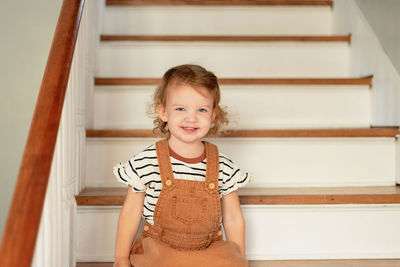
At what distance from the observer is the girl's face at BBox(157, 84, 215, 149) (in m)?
1.29

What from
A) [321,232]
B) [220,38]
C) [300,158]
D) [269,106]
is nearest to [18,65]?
[220,38]

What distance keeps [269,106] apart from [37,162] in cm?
126

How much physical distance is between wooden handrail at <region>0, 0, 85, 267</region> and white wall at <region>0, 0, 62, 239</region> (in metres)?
1.35

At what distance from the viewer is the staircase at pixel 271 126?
4.96 ft

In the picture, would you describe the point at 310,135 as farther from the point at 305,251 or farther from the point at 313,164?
the point at 305,251

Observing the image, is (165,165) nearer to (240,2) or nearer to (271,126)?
(271,126)

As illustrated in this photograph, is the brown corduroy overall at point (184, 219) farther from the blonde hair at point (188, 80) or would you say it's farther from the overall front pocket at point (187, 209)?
the blonde hair at point (188, 80)

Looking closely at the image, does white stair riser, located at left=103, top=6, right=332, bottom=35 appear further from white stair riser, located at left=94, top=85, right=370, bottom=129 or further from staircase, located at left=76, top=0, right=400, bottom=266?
white stair riser, located at left=94, top=85, right=370, bottom=129

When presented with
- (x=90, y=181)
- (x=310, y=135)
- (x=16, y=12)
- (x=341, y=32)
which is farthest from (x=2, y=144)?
(x=341, y=32)

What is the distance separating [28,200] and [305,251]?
1.02m

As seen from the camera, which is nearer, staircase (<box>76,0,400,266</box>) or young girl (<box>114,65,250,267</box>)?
young girl (<box>114,65,250,267</box>)

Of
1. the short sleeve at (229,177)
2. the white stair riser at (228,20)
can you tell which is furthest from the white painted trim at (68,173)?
the white stair riser at (228,20)

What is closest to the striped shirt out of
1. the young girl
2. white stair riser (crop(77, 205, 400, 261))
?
the young girl

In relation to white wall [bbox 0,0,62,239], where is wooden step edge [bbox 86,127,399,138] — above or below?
below
